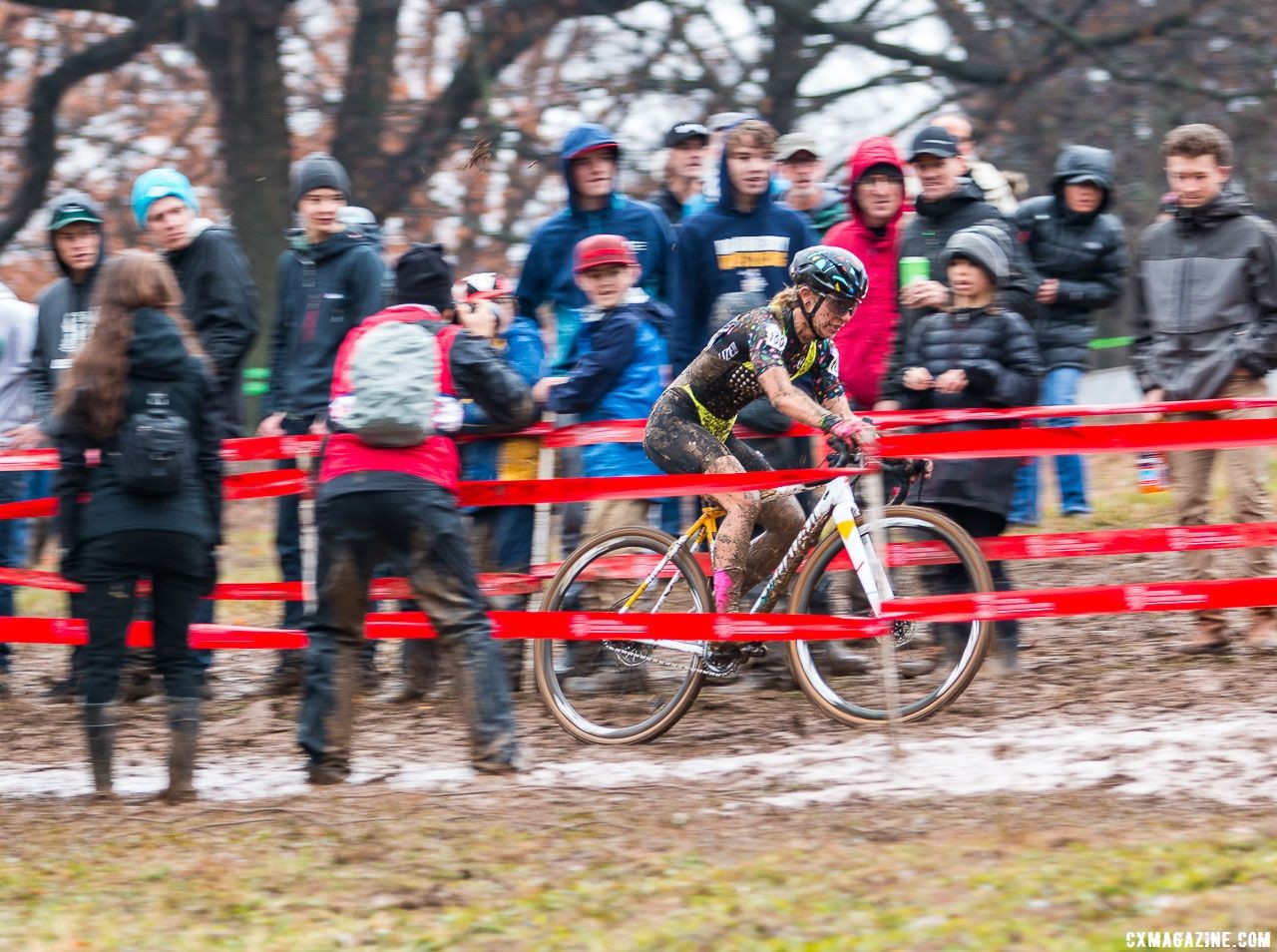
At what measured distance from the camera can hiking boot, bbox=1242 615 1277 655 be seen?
7973mm

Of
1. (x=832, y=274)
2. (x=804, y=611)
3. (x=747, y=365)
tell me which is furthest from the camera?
(x=747, y=365)

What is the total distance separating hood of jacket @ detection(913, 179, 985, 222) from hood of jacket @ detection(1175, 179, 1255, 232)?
36.4 inches

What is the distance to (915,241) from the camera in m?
8.30

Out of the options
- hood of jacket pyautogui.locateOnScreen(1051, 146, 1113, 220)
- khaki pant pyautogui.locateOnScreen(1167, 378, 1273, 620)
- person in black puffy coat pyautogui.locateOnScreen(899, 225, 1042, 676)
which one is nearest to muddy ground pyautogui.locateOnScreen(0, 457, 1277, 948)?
khaki pant pyautogui.locateOnScreen(1167, 378, 1273, 620)

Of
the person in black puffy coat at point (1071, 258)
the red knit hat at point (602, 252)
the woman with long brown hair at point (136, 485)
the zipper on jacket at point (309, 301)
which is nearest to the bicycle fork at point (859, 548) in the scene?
the red knit hat at point (602, 252)

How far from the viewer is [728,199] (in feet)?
27.3

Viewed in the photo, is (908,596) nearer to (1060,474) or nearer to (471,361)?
(471,361)

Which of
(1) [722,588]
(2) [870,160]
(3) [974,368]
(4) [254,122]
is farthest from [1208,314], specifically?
(4) [254,122]

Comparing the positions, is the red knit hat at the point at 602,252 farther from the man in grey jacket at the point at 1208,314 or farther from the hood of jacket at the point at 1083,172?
the hood of jacket at the point at 1083,172

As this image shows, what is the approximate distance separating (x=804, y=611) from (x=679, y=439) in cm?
90

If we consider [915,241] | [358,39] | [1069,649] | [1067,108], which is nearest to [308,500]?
[915,241]

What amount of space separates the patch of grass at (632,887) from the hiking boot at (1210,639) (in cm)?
264

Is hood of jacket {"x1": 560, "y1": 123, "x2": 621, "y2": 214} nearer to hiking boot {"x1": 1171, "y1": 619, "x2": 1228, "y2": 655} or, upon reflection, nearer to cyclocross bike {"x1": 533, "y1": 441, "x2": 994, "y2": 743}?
cyclocross bike {"x1": 533, "y1": 441, "x2": 994, "y2": 743}

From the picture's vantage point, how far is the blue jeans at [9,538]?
28.8ft
